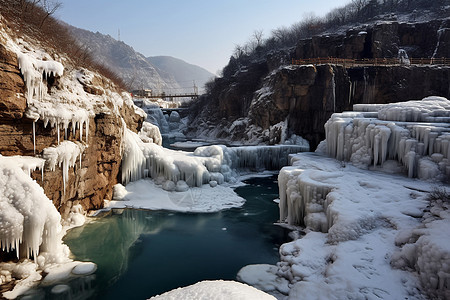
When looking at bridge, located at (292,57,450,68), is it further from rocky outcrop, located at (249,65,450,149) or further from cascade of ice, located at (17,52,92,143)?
cascade of ice, located at (17,52,92,143)

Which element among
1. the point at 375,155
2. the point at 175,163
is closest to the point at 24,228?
the point at 175,163

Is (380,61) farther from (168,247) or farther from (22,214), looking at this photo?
(22,214)

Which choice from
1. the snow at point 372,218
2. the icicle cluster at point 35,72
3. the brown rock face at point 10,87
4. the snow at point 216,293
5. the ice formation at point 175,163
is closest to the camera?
the snow at point 216,293

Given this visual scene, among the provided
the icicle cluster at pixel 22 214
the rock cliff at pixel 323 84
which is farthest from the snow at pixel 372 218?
the rock cliff at pixel 323 84

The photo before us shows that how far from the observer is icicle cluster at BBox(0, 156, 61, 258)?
6.81 m

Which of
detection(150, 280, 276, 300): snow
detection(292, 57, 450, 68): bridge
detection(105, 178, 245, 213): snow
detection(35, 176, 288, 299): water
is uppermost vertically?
detection(292, 57, 450, 68): bridge

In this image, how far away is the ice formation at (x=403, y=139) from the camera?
10.6 meters

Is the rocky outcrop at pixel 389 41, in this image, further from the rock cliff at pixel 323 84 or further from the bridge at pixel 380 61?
the bridge at pixel 380 61

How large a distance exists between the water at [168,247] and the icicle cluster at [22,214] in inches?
56.8

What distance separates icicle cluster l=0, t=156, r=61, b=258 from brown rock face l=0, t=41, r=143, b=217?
3.04 ft

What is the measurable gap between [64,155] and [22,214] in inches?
111

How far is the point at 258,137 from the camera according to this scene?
31047 mm

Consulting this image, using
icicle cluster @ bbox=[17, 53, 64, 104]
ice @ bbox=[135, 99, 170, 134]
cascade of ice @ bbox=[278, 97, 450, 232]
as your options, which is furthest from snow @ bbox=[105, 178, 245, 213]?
ice @ bbox=[135, 99, 170, 134]

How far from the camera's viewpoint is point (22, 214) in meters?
7.02
